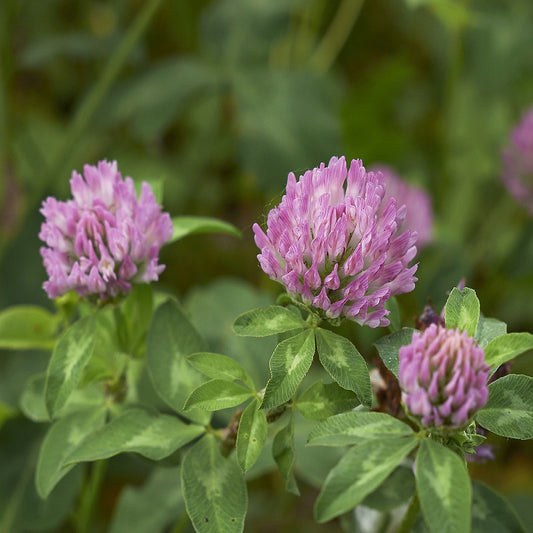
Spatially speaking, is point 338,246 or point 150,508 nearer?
point 338,246

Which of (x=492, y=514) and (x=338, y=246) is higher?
(x=338, y=246)

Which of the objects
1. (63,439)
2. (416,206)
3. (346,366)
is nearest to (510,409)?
(346,366)

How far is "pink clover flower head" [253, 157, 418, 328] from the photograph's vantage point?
748 mm

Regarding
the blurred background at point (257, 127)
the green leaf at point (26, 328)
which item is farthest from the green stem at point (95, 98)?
the green leaf at point (26, 328)

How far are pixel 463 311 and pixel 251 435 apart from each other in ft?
0.82

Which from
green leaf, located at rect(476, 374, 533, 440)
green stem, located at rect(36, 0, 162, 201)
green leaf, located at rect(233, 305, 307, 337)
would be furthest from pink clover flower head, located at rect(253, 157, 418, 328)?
green stem, located at rect(36, 0, 162, 201)

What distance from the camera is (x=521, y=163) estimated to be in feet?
6.22

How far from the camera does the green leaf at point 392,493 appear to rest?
91cm

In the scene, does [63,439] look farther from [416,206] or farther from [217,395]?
[416,206]

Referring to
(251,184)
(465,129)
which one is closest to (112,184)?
(251,184)

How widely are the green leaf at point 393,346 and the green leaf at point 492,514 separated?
0.24 meters

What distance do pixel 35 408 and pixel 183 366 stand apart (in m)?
0.23

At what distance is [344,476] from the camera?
72 cm

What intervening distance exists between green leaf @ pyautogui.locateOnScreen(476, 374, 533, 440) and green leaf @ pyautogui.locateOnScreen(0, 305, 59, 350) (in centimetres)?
67
